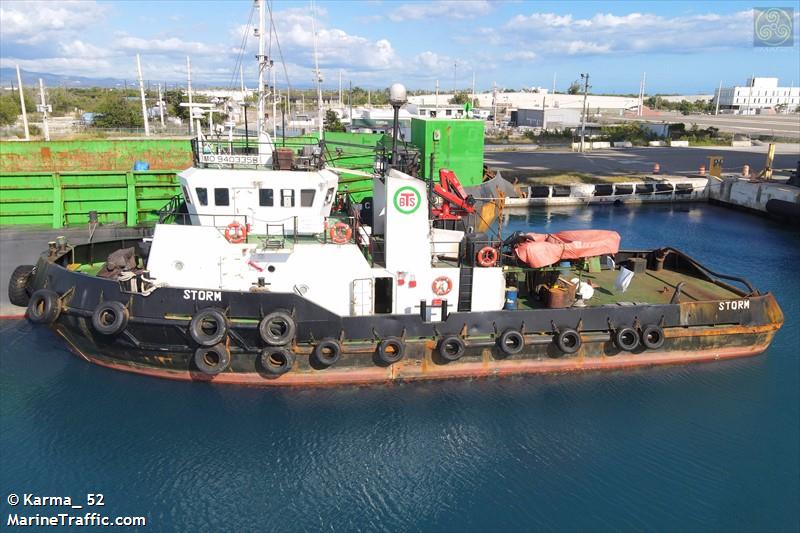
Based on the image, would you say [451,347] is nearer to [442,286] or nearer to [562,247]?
[442,286]

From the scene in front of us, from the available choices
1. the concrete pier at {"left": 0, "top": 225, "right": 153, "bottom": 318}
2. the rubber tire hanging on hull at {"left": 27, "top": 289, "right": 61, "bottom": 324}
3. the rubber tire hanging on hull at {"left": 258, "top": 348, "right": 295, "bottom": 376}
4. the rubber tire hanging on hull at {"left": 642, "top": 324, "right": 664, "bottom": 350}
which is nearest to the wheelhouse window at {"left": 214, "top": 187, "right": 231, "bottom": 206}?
the rubber tire hanging on hull at {"left": 258, "top": 348, "right": 295, "bottom": 376}

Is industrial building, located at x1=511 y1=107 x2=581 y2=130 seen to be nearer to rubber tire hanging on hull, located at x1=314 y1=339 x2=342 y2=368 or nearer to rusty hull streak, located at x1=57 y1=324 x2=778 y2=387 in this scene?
rusty hull streak, located at x1=57 y1=324 x2=778 y2=387

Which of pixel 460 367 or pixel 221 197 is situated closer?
pixel 221 197

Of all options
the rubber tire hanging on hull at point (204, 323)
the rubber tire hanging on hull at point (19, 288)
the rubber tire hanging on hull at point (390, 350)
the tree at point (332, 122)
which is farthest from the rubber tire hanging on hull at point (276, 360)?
the tree at point (332, 122)

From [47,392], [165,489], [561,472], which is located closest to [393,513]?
[561,472]

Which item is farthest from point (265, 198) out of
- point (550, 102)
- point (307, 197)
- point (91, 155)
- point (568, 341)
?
point (550, 102)
